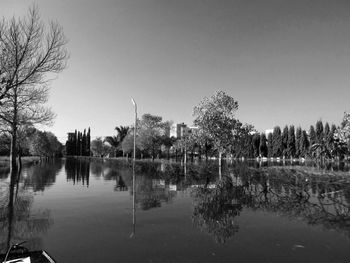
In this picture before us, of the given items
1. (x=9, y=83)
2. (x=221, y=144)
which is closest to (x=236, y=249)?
(x=9, y=83)

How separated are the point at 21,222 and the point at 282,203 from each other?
10196 millimetres

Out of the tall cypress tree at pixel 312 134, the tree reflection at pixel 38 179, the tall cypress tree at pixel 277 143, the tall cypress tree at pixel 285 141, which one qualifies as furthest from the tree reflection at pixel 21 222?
the tall cypress tree at pixel 285 141

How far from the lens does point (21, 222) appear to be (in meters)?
8.23

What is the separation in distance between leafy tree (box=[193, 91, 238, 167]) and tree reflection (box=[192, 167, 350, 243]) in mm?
12118

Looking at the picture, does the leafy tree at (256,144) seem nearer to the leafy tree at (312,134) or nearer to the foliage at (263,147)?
the foliage at (263,147)

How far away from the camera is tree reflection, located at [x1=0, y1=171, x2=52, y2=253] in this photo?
6566 millimetres

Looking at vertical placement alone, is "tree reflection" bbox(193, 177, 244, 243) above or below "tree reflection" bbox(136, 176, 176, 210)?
below

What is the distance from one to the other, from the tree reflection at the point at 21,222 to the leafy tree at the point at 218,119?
21305 mm

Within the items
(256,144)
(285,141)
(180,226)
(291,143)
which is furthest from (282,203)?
(256,144)

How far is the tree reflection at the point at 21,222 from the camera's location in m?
6.57

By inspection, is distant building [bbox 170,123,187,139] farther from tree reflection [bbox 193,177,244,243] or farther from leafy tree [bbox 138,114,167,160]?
tree reflection [bbox 193,177,244,243]

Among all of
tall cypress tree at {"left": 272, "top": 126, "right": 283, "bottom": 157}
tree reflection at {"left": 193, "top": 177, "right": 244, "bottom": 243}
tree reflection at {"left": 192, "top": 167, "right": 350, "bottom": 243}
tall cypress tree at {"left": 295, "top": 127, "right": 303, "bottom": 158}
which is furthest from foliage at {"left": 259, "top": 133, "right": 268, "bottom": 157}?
tree reflection at {"left": 193, "top": 177, "right": 244, "bottom": 243}

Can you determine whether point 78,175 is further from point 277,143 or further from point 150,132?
point 277,143

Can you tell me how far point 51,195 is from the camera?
44.2 ft
